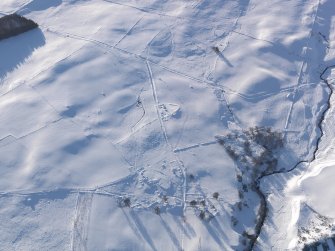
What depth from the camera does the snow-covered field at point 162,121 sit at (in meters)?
16.6

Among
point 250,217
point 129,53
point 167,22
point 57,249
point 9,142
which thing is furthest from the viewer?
point 167,22

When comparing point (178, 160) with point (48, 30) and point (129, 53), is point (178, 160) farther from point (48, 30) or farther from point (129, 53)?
point (48, 30)

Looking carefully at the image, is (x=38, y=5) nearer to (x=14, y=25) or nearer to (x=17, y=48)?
(x=14, y=25)

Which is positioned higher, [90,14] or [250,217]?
[90,14]

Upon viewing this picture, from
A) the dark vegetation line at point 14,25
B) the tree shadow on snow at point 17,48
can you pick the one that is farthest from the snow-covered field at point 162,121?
the dark vegetation line at point 14,25

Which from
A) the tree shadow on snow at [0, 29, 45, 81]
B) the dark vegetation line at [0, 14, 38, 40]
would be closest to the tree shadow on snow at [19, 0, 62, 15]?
the dark vegetation line at [0, 14, 38, 40]

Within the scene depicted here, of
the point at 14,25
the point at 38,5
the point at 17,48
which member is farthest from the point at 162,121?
the point at 38,5

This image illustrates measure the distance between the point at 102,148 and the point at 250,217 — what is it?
6.10 m

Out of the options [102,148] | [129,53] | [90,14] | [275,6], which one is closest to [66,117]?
[102,148]

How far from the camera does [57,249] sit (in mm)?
15758

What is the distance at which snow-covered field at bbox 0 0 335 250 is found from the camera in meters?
16.6

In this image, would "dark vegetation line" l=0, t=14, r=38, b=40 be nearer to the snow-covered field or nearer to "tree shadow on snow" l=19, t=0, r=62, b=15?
the snow-covered field

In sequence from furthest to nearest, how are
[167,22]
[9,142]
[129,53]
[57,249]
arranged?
[167,22] < [129,53] < [9,142] < [57,249]

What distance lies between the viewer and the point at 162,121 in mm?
19469
